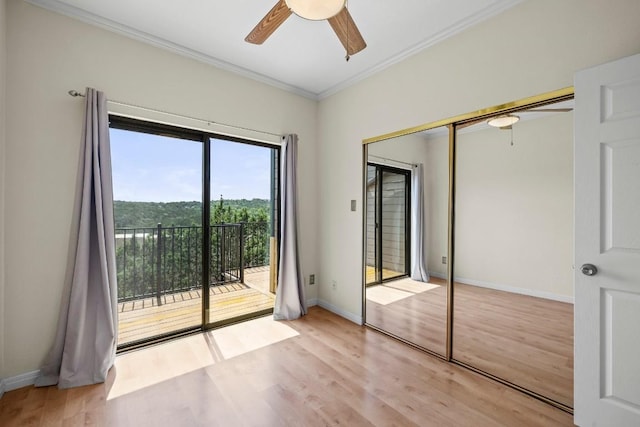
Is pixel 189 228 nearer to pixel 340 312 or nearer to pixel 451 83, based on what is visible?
pixel 340 312

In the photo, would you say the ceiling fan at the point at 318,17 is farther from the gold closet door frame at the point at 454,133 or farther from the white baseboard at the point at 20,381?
the white baseboard at the point at 20,381

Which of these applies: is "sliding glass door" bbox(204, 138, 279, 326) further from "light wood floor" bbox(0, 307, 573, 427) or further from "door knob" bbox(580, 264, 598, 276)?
"door knob" bbox(580, 264, 598, 276)

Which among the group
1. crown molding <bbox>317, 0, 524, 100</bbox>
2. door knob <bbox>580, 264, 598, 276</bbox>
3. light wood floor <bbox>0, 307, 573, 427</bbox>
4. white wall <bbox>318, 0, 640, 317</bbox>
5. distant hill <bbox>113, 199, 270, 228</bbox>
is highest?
crown molding <bbox>317, 0, 524, 100</bbox>

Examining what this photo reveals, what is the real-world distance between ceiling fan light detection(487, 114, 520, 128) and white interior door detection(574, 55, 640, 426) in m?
0.41

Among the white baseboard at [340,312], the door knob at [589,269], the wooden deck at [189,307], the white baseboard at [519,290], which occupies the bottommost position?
the white baseboard at [340,312]

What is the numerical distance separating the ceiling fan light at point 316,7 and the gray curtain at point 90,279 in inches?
67.7

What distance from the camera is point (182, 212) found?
2789 mm

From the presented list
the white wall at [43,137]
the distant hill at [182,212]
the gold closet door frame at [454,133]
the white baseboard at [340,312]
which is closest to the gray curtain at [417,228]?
the gold closet door frame at [454,133]

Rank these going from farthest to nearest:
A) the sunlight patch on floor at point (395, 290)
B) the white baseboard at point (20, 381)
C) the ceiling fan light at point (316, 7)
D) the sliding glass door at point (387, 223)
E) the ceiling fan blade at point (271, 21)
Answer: the sliding glass door at point (387, 223) → the sunlight patch on floor at point (395, 290) → the white baseboard at point (20, 381) → the ceiling fan blade at point (271, 21) → the ceiling fan light at point (316, 7)

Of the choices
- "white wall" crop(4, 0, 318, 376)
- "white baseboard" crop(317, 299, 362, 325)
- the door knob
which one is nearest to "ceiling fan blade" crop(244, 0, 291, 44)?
"white wall" crop(4, 0, 318, 376)

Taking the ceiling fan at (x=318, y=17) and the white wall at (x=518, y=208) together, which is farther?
the white wall at (x=518, y=208)

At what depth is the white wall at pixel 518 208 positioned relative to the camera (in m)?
1.82

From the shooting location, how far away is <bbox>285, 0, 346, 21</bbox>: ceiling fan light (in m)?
1.38

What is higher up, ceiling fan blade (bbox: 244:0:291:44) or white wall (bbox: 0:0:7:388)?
ceiling fan blade (bbox: 244:0:291:44)
